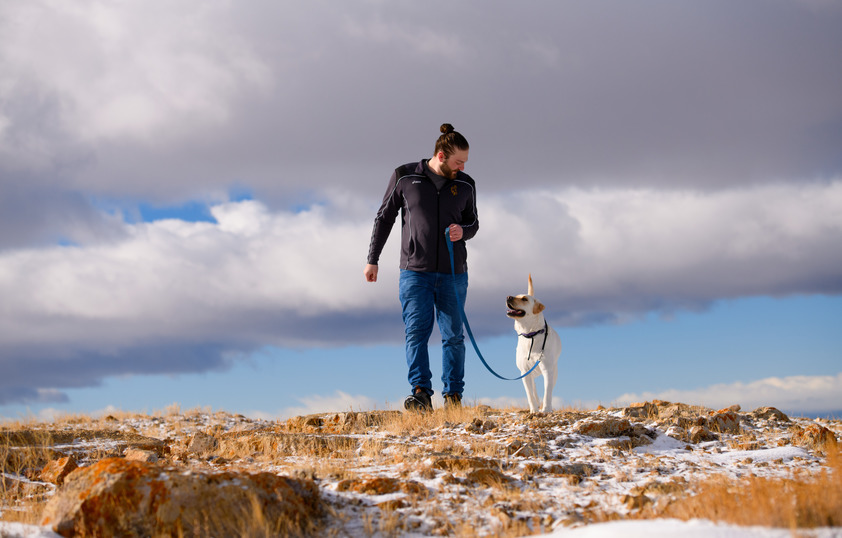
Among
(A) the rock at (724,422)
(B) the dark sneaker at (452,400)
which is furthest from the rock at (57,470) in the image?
(A) the rock at (724,422)

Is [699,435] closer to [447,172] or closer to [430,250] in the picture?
[430,250]

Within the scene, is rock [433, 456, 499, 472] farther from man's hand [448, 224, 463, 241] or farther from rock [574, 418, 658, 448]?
man's hand [448, 224, 463, 241]

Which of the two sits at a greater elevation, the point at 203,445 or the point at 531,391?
the point at 531,391

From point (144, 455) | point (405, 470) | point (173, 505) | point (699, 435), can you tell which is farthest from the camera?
point (699, 435)

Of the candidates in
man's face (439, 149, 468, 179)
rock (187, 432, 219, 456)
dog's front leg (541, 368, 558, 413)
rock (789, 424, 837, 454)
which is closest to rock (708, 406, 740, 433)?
rock (789, 424, 837, 454)

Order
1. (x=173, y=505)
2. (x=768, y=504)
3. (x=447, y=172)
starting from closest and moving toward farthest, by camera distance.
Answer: (x=768, y=504)
(x=173, y=505)
(x=447, y=172)

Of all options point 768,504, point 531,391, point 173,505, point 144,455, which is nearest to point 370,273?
point 531,391

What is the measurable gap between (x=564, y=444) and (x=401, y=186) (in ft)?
13.1

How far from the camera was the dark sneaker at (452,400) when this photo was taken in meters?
9.43

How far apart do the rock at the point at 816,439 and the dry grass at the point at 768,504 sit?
212cm

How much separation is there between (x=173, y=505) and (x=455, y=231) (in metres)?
5.22

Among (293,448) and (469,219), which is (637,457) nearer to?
(293,448)

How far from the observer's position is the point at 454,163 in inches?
353

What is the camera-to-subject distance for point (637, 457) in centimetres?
666
